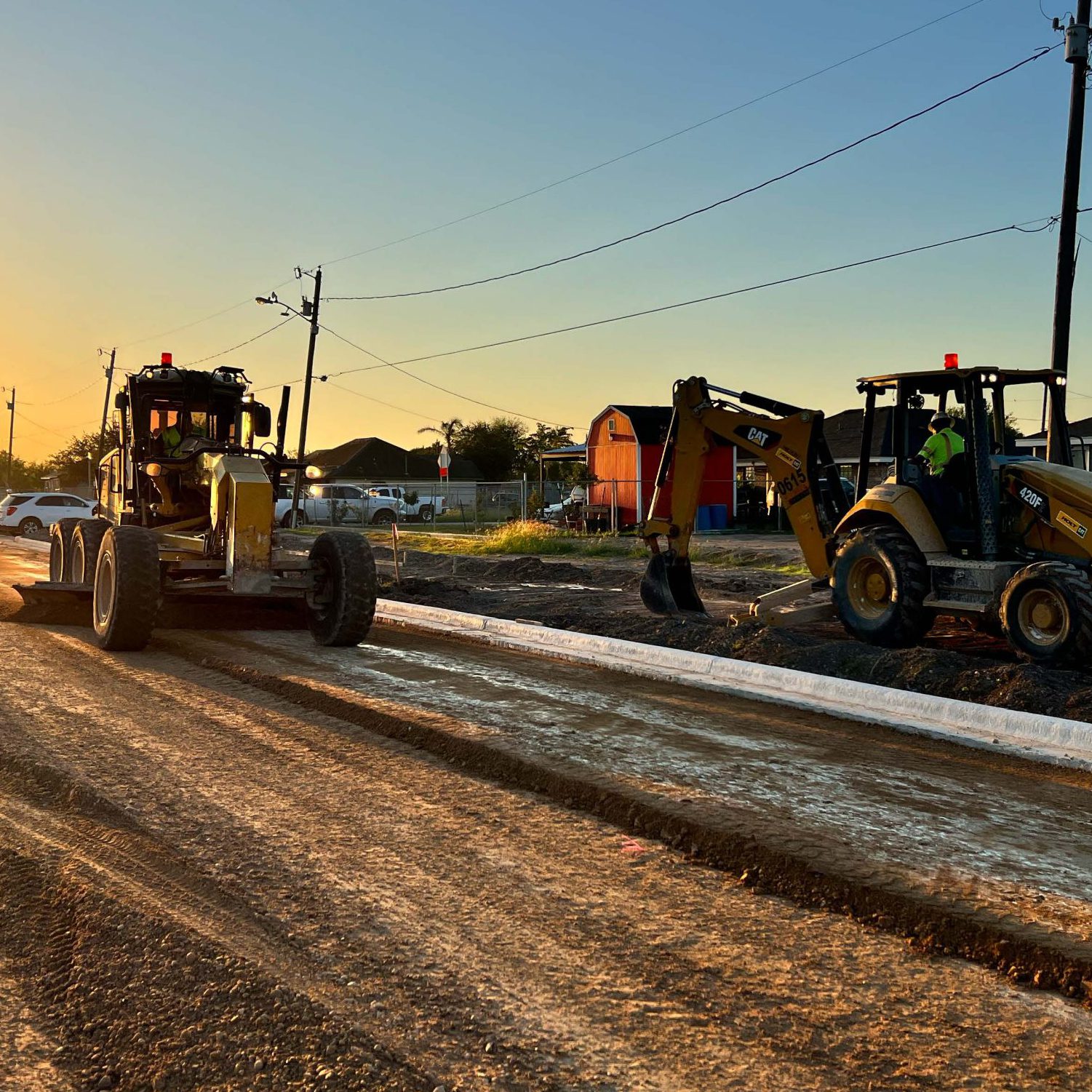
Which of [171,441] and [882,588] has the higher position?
[171,441]

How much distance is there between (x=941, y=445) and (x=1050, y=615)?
197cm

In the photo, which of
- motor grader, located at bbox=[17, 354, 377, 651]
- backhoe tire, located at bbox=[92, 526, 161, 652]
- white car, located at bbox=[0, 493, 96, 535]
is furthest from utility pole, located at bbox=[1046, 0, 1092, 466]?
white car, located at bbox=[0, 493, 96, 535]

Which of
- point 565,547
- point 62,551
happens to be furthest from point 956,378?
point 565,547

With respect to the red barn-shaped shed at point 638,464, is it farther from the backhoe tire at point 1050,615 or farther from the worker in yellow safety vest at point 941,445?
the backhoe tire at point 1050,615

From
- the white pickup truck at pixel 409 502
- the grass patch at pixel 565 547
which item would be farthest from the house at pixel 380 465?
the grass patch at pixel 565 547

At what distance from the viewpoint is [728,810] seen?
5.30 metres

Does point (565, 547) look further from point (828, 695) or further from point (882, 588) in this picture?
point (828, 695)

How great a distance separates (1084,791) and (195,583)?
809 cm

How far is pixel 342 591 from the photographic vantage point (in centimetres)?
1085

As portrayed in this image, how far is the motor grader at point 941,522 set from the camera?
9.12 m

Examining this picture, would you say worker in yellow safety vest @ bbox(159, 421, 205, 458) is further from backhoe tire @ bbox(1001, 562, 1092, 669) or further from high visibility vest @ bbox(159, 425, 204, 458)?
backhoe tire @ bbox(1001, 562, 1092, 669)

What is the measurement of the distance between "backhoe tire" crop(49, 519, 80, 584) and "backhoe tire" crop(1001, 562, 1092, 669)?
33.9ft

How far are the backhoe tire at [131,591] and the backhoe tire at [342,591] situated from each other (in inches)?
61.8

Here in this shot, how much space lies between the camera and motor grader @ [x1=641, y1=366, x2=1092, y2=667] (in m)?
9.12
